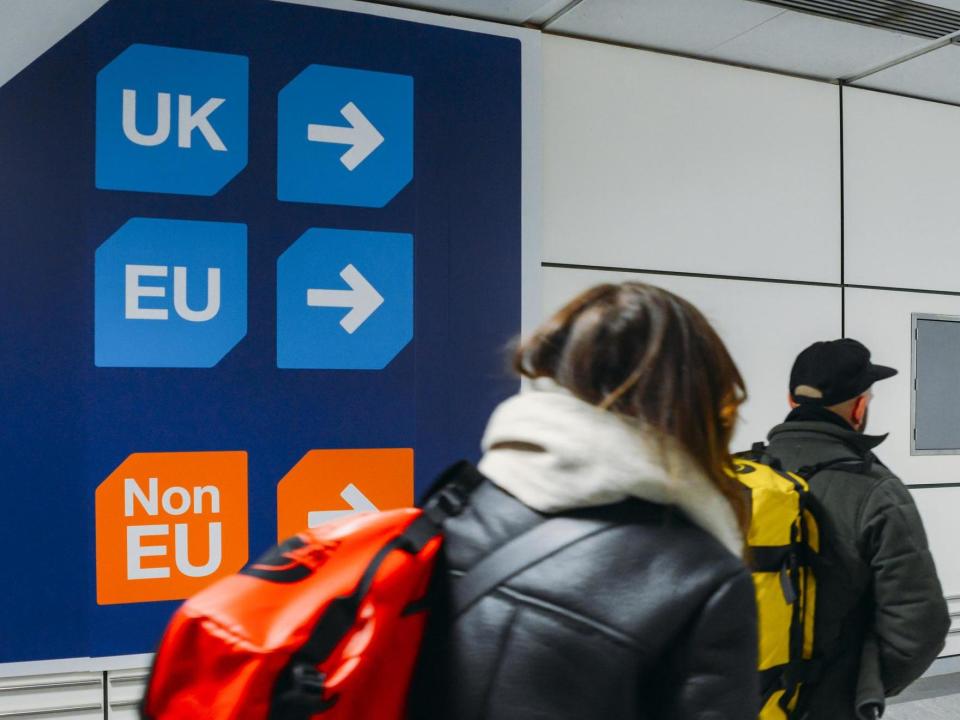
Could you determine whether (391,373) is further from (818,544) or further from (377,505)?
(818,544)

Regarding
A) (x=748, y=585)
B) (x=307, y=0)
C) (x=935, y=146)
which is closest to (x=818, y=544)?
(x=748, y=585)

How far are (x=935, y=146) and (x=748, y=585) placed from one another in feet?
11.0

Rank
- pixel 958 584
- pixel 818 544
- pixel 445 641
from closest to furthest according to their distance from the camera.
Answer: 1. pixel 445 641
2. pixel 818 544
3. pixel 958 584

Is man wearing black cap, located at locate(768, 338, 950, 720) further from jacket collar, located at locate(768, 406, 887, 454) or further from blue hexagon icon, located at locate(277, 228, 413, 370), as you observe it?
blue hexagon icon, located at locate(277, 228, 413, 370)

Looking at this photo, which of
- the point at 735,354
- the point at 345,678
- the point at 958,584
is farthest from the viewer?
the point at 958,584

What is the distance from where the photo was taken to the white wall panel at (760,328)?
3184mm

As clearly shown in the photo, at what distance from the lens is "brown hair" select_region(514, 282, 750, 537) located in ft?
2.99

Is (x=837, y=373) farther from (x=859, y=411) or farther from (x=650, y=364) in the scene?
(x=650, y=364)

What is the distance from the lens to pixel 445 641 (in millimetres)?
925

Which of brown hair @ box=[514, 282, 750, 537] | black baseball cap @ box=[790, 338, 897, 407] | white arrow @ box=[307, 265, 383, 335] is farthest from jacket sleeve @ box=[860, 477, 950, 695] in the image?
white arrow @ box=[307, 265, 383, 335]

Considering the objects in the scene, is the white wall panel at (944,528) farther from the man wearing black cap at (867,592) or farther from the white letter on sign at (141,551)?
the white letter on sign at (141,551)

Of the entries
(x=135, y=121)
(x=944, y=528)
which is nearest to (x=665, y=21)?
(x=135, y=121)

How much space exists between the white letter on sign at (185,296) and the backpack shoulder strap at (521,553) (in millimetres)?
1776

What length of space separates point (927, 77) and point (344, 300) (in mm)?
2341
